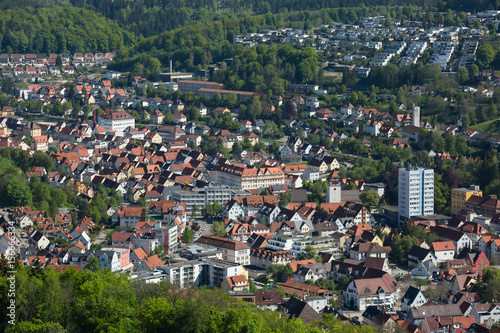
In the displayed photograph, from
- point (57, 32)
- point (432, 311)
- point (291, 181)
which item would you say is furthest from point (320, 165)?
point (57, 32)

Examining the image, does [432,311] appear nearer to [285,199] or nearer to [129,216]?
[285,199]

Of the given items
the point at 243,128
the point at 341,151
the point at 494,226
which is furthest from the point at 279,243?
the point at 243,128

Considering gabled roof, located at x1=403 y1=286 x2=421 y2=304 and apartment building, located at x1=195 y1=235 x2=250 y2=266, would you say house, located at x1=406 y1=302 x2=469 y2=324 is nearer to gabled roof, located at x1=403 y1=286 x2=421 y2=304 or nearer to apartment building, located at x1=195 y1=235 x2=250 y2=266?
gabled roof, located at x1=403 y1=286 x2=421 y2=304

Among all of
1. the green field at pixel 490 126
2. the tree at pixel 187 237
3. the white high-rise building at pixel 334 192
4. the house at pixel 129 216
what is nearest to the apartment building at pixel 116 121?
the house at pixel 129 216

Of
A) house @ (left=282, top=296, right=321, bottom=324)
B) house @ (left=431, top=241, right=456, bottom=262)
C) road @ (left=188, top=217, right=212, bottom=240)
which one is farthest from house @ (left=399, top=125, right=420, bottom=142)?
house @ (left=282, top=296, right=321, bottom=324)

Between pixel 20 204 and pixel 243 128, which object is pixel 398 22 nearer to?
pixel 243 128

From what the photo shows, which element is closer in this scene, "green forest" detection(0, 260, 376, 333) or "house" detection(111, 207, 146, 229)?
"green forest" detection(0, 260, 376, 333)
